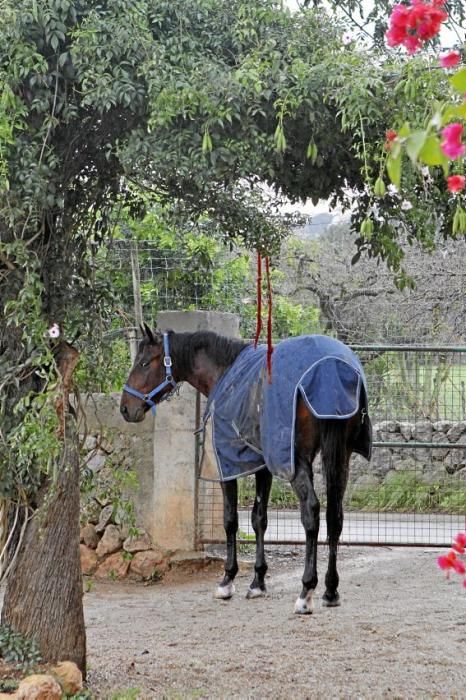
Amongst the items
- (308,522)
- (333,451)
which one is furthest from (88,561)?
(333,451)

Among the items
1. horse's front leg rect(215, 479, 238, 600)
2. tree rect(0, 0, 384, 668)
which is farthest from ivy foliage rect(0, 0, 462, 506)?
horse's front leg rect(215, 479, 238, 600)

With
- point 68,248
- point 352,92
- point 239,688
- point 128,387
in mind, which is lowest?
point 239,688

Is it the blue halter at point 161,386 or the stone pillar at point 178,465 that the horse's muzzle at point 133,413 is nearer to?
the blue halter at point 161,386

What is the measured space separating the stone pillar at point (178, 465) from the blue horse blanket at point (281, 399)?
1.42 meters

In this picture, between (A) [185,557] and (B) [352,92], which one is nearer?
(B) [352,92]

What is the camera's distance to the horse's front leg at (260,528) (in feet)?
20.0

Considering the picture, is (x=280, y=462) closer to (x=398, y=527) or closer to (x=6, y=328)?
(x=6, y=328)

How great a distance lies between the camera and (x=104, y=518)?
716 centimetres

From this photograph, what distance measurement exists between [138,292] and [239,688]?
377 centimetres

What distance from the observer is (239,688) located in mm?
4199

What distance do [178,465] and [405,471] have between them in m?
3.41

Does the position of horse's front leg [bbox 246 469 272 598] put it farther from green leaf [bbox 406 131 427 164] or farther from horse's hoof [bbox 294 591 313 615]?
green leaf [bbox 406 131 427 164]

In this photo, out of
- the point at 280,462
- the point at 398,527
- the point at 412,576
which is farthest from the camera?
the point at 398,527

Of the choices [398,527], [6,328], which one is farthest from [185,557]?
[6,328]
